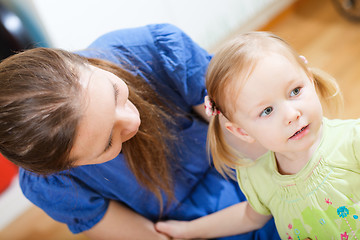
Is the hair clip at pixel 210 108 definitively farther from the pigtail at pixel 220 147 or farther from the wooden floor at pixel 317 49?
the wooden floor at pixel 317 49

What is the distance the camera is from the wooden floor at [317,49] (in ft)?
5.41

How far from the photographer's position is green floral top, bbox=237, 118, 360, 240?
0.75 meters

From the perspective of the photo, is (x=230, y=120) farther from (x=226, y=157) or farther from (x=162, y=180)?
(x=162, y=180)

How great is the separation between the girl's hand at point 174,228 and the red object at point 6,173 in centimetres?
89

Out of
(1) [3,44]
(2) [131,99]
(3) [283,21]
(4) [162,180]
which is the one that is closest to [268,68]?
(2) [131,99]

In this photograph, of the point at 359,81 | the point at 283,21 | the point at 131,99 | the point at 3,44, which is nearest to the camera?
the point at 131,99

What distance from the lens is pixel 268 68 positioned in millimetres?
711

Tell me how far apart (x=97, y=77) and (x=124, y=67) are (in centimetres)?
21

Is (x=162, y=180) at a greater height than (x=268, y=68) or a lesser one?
lesser

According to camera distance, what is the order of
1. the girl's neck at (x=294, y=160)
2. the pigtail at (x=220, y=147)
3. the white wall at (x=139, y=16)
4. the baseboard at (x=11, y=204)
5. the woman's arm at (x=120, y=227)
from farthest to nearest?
the baseboard at (x=11, y=204)
the white wall at (x=139, y=16)
the woman's arm at (x=120, y=227)
the pigtail at (x=220, y=147)
the girl's neck at (x=294, y=160)

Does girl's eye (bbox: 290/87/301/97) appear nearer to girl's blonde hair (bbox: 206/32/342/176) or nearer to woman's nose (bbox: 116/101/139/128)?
girl's blonde hair (bbox: 206/32/342/176)

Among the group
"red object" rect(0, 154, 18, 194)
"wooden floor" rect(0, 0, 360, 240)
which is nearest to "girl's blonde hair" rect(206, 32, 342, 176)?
"wooden floor" rect(0, 0, 360, 240)

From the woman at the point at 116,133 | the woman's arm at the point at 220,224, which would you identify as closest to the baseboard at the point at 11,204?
the woman at the point at 116,133

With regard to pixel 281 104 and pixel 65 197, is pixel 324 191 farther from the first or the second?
pixel 65 197
